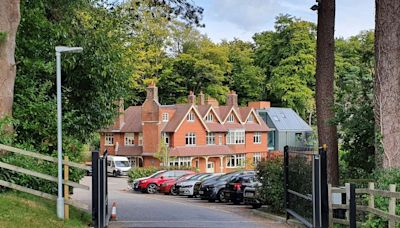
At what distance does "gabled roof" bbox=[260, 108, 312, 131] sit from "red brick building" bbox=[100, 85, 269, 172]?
247 cm

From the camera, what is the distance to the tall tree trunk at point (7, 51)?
13312mm

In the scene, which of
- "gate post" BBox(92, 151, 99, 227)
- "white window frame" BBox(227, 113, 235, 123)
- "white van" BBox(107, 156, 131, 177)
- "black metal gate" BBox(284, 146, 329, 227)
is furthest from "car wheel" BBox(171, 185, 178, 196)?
"white window frame" BBox(227, 113, 235, 123)

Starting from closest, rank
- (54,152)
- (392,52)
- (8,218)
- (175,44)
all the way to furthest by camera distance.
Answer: (8,218)
(392,52)
(54,152)
(175,44)

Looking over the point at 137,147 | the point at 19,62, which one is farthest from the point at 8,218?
the point at 137,147

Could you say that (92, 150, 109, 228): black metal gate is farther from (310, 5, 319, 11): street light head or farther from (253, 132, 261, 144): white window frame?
(253, 132, 261, 144): white window frame

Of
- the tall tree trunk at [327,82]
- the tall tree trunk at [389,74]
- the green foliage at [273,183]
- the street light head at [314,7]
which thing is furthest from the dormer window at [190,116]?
the tall tree trunk at [389,74]

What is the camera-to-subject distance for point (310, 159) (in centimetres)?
1282

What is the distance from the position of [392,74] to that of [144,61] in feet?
195

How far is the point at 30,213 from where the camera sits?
441 inches

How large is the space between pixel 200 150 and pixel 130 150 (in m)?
7.75

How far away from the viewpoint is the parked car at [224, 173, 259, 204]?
1033 inches

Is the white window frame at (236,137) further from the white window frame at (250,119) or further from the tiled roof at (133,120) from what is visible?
the tiled roof at (133,120)

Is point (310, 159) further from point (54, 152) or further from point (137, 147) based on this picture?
point (137, 147)

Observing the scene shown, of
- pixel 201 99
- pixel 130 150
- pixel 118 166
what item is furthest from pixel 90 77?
pixel 201 99
